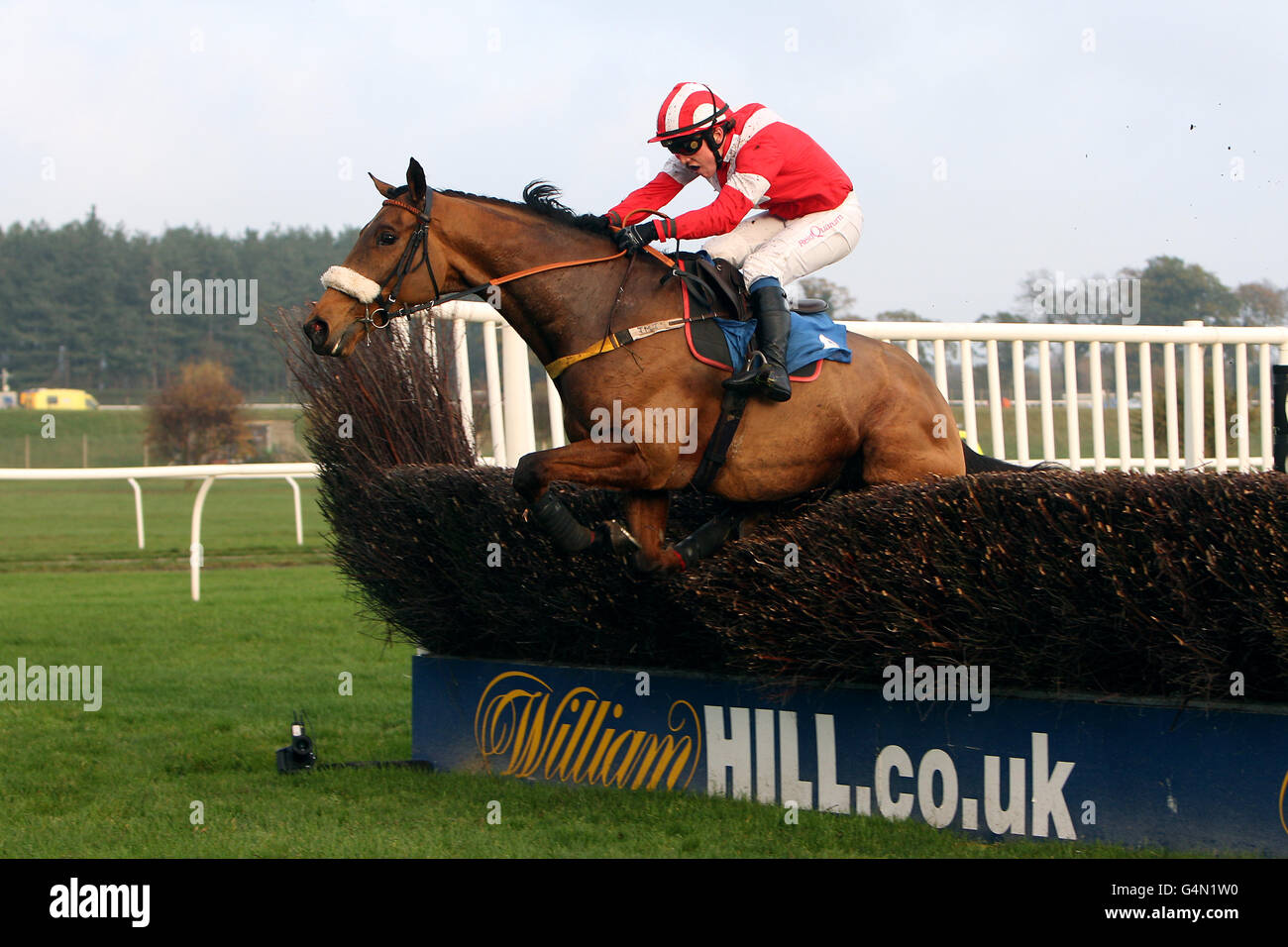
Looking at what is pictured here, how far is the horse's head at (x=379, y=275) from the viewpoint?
15.0 feet

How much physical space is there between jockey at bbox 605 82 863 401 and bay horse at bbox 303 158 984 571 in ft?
0.57

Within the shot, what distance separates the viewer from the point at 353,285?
15.1ft

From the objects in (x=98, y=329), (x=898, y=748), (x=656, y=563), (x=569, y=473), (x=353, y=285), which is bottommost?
(x=898, y=748)

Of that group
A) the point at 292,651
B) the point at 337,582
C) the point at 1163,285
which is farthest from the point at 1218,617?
the point at 1163,285

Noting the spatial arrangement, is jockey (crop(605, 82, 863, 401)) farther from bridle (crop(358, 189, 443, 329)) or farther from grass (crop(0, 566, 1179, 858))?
grass (crop(0, 566, 1179, 858))

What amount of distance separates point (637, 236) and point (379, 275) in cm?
99

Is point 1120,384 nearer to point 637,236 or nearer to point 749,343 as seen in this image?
point 749,343

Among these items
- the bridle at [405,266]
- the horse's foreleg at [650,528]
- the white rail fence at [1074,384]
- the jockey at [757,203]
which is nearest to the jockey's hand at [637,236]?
the jockey at [757,203]

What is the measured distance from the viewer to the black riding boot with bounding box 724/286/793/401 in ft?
15.5

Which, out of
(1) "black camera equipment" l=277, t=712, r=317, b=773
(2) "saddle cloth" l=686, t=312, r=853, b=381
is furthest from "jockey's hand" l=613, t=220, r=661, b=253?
(1) "black camera equipment" l=277, t=712, r=317, b=773

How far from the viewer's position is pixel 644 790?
16.6 ft

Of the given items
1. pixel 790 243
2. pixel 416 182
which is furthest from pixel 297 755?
pixel 790 243

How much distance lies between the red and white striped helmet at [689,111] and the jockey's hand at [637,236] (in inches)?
14.6

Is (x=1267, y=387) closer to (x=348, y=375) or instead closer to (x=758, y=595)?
(x=758, y=595)
